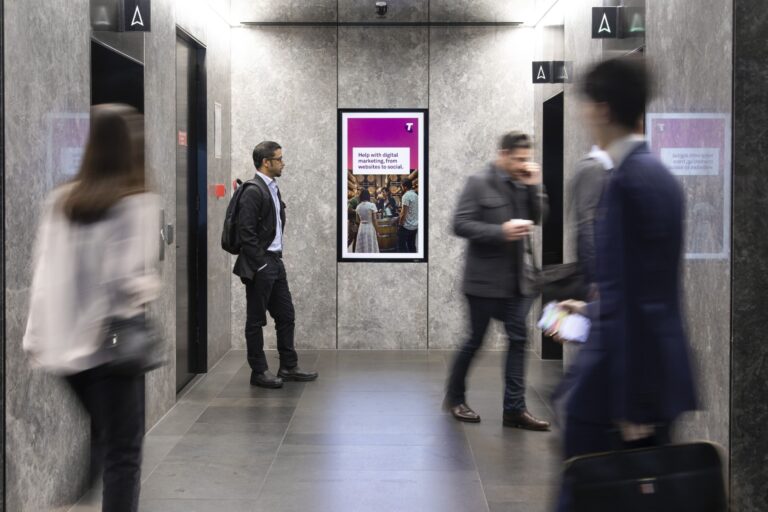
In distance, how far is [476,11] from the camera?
9195 mm

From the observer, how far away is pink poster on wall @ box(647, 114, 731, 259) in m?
4.20

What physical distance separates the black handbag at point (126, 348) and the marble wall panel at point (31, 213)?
0.98 meters

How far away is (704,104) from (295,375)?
4.26 m

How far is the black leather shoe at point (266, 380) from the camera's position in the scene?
24.1 feet

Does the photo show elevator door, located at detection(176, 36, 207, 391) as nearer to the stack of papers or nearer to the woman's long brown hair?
the woman's long brown hair

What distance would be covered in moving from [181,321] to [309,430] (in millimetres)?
1959

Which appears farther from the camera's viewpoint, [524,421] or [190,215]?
[190,215]

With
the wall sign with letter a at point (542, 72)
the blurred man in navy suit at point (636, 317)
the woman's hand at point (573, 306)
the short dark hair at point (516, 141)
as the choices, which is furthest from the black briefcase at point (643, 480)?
the wall sign with letter a at point (542, 72)

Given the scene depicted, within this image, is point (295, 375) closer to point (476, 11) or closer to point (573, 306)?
point (476, 11)

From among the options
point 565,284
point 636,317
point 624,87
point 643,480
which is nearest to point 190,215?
point 565,284

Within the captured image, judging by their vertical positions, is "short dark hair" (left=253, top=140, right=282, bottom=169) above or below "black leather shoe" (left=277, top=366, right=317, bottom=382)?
above

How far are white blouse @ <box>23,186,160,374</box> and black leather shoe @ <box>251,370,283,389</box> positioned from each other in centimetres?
431

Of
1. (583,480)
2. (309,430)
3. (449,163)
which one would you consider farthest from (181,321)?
(583,480)

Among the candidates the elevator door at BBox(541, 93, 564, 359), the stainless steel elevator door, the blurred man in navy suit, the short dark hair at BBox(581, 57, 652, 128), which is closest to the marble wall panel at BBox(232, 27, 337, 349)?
the stainless steel elevator door
